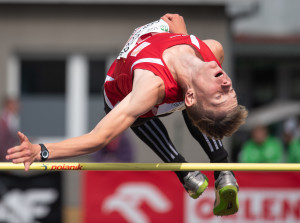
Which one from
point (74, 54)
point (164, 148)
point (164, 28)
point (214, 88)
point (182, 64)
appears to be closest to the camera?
point (214, 88)

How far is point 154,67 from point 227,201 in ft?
4.17

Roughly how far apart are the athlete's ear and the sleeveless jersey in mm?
83

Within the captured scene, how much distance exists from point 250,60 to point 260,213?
370 inches

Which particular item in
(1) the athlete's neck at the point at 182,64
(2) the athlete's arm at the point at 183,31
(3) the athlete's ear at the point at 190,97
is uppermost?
(2) the athlete's arm at the point at 183,31

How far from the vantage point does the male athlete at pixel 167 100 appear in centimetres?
444

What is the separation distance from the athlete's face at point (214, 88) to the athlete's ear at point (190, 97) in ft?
0.11

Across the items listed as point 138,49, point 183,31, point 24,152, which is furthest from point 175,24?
point 24,152

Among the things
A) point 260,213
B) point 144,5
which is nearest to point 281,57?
point 144,5

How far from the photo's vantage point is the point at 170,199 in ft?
28.5

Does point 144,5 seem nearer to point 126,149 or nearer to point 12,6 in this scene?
point 12,6

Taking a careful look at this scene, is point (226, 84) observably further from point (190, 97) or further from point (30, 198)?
point (30, 198)

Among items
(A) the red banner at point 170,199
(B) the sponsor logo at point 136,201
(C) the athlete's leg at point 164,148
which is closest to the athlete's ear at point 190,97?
(C) the athlete's leg at point 164,148

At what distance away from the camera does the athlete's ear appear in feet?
15.4

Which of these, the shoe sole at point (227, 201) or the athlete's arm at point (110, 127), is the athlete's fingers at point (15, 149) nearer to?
the athlete's arm at point (110, 127)
